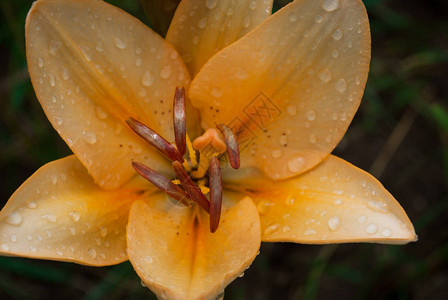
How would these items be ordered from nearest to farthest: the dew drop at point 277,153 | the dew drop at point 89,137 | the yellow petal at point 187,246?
the yellow petal at point 187,246, the dew drop at point 89,137, the dew drop at point 277,153

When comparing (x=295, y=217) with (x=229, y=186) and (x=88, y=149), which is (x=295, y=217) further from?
(x=88, y=149)

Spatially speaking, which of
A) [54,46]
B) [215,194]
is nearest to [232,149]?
[215,194]

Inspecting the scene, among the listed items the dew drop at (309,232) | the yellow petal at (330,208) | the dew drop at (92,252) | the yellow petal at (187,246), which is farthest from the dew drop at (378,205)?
the dew drop at (92,252)

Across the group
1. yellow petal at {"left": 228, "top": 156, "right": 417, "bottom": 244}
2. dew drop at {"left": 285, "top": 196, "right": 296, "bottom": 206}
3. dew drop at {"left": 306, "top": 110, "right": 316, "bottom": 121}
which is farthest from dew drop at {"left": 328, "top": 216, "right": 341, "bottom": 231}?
dew drop at {"left": 306, "top": 110, "right": 316, "bottom": 121}

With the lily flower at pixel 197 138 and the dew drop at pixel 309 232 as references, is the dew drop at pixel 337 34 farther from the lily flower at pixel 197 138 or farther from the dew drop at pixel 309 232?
the dew drop at pixel 309 232

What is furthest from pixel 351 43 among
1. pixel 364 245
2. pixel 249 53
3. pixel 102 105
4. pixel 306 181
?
pixel 364 245

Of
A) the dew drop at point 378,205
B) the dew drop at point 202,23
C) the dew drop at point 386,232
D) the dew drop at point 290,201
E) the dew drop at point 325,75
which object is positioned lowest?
the dew drop at point 378,205

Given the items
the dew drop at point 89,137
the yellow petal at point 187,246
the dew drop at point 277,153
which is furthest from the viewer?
the dew drop at point 277,153

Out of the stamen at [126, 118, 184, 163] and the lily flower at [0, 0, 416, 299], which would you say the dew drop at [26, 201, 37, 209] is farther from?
the stamen at [126, 118, 184, 163]
